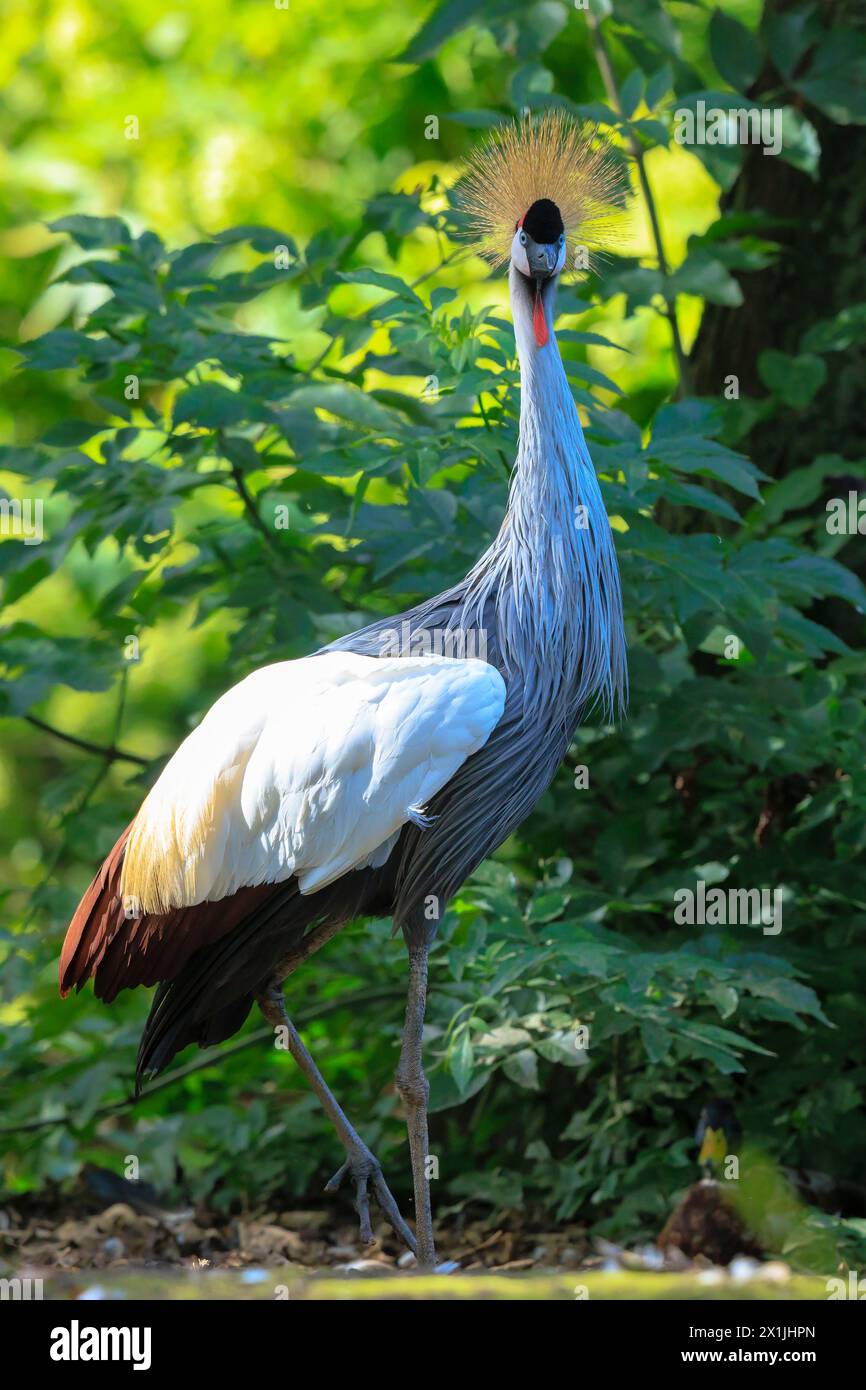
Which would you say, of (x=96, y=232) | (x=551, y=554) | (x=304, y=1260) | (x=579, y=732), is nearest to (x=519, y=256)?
→ (x=551, y=554)

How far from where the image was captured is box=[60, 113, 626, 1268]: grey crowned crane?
9.62 ft

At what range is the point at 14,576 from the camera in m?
4.07

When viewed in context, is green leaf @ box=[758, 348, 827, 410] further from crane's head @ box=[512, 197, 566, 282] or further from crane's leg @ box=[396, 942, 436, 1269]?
crane's leg @ box=[396, 942, 436, 1269]

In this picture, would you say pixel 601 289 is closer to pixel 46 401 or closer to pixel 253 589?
pixel 253 589

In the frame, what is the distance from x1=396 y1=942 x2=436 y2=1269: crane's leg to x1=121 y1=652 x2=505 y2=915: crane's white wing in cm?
25

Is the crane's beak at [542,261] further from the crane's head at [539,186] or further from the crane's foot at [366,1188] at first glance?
the crane's foot at [366,1188]

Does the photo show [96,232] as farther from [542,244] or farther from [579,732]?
[579,732]

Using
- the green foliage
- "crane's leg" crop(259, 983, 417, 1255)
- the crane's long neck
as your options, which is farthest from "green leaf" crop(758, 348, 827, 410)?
"crane's leg" crop(259, 983, 417, 1255)

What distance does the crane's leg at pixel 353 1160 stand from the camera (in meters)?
3.26

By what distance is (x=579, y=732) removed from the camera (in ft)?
14.0

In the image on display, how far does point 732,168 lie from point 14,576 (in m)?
2.27

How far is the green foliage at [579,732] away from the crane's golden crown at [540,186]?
17 centimetres

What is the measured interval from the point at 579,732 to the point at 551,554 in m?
1.22

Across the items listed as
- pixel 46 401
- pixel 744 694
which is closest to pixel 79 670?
pixel 744 694
